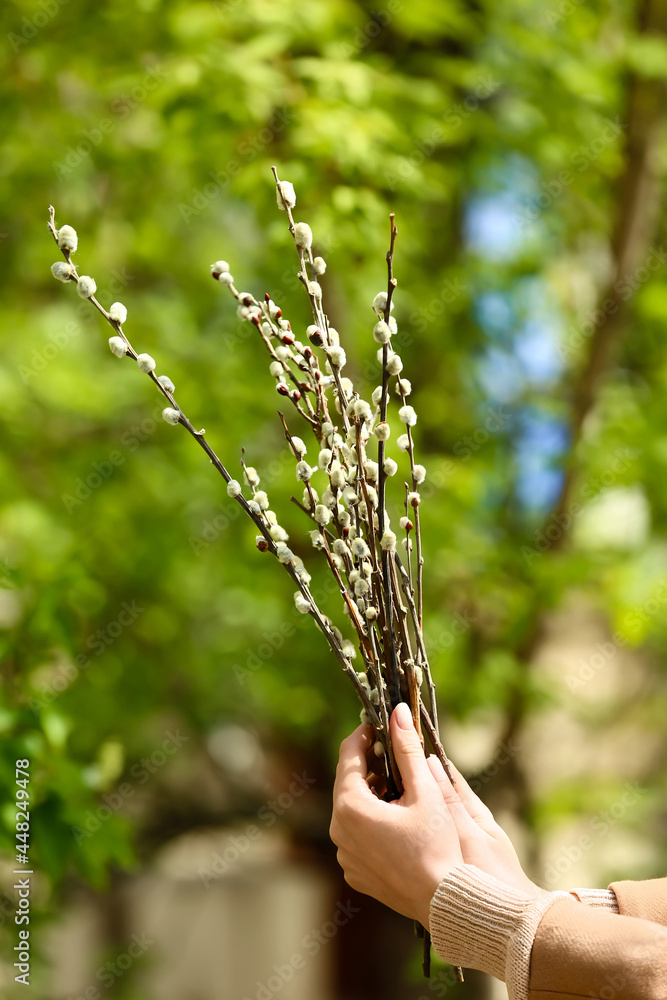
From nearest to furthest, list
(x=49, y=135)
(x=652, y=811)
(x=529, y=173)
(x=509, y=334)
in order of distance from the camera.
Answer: (x=49, y=135) < (x=529, y=173) < (x=509, y=334) < (x=652, y=811)

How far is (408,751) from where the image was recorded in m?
0.80

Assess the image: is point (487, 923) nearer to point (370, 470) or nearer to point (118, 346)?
point (370, 470)

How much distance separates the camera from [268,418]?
207 centimetres

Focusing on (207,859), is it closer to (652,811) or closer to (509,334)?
(652,811)

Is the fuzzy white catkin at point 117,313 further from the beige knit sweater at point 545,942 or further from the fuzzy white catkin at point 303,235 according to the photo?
the beige knit sweater at point 545,942

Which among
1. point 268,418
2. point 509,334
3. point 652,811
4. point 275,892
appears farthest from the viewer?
point 275,892

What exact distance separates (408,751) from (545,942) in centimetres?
20

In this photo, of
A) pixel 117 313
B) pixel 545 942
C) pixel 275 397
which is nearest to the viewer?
pixel 545 942

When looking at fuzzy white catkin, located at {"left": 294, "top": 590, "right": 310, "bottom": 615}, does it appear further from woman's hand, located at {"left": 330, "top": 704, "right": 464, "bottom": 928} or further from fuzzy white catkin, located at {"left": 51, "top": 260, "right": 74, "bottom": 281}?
fuzzy white catkin, located at {"left": 51, "top": 260, "right": 74, "bottom": 281}

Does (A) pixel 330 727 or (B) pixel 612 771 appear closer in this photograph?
(A) pixel 330 727

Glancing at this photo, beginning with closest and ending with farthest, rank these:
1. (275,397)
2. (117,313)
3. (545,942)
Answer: (545,942)
(117,313)
(275,397)

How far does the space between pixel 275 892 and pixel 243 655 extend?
234cm

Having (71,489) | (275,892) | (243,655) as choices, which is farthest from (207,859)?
(71,489)

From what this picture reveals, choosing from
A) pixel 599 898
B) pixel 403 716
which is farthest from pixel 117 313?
pixel 599 898
